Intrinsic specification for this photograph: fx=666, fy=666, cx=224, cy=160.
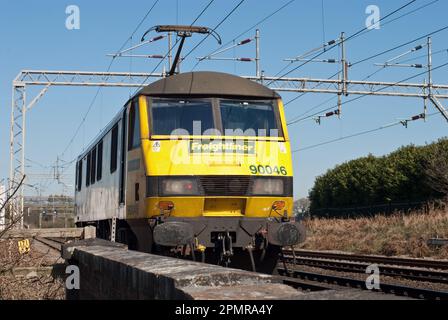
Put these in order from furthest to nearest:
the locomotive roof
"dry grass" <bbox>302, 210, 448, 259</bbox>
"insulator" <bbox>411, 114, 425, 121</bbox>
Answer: "insulator" <bbox>411, 114, 425, 121</bbox>
"dry grass" <bbox>302, 210, 448, 259</bbox>
the locomotive roof

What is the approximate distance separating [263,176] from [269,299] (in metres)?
7.37

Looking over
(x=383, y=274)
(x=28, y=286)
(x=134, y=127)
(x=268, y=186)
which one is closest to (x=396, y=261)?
(x=383, y=274)

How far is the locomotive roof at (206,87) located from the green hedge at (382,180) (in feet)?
87.5

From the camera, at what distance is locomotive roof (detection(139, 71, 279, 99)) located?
420 inches

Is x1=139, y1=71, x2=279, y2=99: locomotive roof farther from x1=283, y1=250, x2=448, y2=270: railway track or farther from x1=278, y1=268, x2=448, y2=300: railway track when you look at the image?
x1=283, y1=250, x2=448, y2=270: railway track

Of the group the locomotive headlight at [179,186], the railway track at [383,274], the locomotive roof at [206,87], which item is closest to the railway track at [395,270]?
the railway track at [383,274]

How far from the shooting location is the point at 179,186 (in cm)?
1011

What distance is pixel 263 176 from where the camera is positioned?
34.5 feet

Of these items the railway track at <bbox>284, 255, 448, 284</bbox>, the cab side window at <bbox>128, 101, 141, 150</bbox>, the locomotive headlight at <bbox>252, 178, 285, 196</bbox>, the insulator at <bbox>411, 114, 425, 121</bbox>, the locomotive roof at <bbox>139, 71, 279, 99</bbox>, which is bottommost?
the railway track at <bbox>284, 255, 448, 284</bbox>

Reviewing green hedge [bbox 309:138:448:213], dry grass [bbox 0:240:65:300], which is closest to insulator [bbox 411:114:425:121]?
green hedge [bbox 309:138:448:213]

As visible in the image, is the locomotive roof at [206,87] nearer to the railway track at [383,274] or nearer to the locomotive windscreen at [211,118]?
the locomotive windscreen at [211,118]

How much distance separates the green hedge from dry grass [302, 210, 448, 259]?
30.7ft
